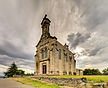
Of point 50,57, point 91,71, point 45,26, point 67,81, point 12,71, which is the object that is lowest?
point 91,71

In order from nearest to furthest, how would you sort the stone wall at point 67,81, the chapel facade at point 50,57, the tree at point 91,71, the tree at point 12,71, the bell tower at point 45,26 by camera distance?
1. the stone wall at point 67,81
2. the chapel facade at point 50,57
3. the bell tower at point 45,26
4. the tree at point 91,71
5. the tree at point 12,71

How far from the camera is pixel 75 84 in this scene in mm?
10188

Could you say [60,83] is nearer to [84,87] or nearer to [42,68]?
[84,87]

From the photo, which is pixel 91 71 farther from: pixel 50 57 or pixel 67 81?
pixel 67 81

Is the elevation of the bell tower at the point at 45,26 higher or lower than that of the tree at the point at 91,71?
higher

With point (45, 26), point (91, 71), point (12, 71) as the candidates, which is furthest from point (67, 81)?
point (12, 71)

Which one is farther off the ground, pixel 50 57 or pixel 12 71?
pixel 50 57

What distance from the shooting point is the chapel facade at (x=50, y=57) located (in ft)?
82.3

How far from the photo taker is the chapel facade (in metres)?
25.1

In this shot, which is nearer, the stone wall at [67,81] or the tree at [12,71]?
the stone wall at [67,81]

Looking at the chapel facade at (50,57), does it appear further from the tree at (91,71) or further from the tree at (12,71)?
the tree at (12,71)

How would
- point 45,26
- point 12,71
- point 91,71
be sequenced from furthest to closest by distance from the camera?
point 91,71, point 12,71, point 45,26

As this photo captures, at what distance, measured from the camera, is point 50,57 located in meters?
25.0

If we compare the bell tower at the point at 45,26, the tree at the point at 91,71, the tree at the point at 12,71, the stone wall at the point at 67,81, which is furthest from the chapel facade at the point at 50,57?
the tree at the point at 12,71
